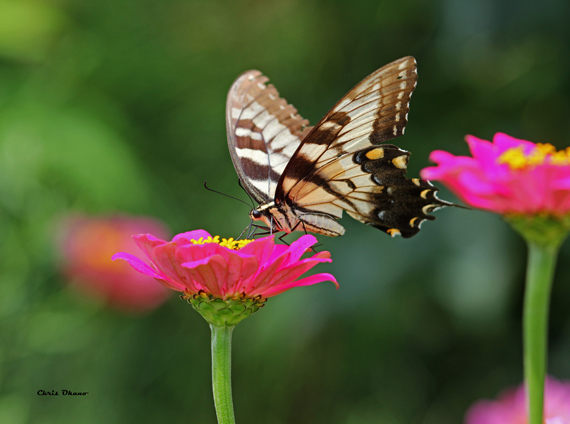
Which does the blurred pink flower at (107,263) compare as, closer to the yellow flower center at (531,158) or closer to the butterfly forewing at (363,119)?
the butterfly forewing at (363,119)

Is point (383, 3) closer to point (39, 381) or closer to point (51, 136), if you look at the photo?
point (51, 136)

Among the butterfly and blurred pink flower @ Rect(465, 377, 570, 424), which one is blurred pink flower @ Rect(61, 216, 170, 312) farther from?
blurred pink flower @ Rect(465, 377, 570, 424)

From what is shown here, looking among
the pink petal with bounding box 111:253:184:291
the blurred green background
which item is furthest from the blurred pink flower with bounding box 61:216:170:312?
the pink petal with bounding box 111:253:184:291

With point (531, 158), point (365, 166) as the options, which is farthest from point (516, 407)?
point (531, 158)

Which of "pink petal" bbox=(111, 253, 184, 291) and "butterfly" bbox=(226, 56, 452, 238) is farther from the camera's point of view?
"butterfly" bbox=(226, 56, 452, 238)

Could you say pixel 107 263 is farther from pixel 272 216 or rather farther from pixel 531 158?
pixel 531 158
